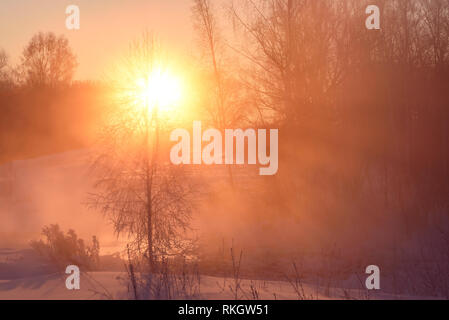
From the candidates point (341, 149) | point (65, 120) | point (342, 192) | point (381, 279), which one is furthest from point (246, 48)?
point (65, 120)

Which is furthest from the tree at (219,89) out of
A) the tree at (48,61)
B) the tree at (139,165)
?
the tree at (48,61)

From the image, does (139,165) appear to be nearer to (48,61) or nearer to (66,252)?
(66,252)

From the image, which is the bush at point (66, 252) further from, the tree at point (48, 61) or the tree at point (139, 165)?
the tree at point (48, 61)

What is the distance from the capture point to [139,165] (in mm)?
10094

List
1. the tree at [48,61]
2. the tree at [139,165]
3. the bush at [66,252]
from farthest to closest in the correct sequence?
the tree at [48,61]
the bush at [66,252]
the tree at [139,165]

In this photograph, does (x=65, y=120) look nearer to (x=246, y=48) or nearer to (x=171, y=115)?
(x=246, y=48)

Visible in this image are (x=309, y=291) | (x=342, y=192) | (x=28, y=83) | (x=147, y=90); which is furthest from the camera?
(x=28, y=83)

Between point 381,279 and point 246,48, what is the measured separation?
27.2 feet

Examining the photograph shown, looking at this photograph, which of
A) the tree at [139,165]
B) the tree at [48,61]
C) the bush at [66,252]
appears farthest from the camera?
the tree at [48,61]

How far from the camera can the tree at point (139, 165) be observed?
9.59 m

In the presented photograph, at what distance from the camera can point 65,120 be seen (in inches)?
1412

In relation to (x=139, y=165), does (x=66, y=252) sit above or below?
below

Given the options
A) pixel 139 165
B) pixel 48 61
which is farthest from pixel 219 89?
pixel 48 61

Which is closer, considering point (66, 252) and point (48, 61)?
point (66, 252)
